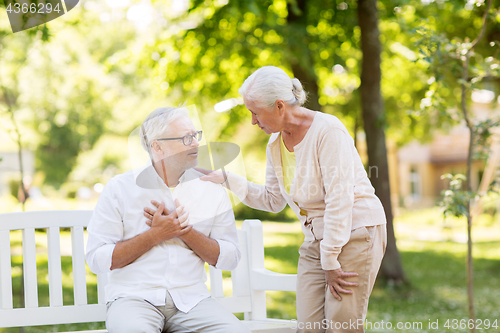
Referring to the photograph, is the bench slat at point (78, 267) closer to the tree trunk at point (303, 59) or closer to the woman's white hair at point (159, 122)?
the woman's white hair at point (159, 122)

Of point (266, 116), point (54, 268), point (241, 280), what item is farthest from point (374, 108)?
point (54, 268)

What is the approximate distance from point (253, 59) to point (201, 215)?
5502mm

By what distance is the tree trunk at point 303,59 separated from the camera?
273 inches

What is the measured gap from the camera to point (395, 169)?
27859mm

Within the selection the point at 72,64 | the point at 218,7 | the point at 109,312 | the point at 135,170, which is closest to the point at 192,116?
the point at 135,170

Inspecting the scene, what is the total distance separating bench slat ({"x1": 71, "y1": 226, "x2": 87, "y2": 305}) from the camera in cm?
274

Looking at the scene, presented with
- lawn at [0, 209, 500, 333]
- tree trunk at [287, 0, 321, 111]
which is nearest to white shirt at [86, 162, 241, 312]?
lawn at [0, 209, 500, 333]

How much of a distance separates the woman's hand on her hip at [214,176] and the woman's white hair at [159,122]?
0.28 metres

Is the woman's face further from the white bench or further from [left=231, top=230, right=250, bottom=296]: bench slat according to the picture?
[left=231, top=230, right=250, bottom=296]: bench slat

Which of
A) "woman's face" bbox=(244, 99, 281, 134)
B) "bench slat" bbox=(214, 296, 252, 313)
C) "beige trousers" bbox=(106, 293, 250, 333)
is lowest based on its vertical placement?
"bench slat" bbox=(214, 296, 252, 313)

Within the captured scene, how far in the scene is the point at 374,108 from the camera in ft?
22.7

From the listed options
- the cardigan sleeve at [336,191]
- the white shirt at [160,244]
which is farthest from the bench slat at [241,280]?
the cardigan sleeve at [336,191]

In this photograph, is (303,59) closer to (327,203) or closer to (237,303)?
(237,303)

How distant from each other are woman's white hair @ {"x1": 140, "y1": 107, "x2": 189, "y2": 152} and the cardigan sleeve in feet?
2.46
